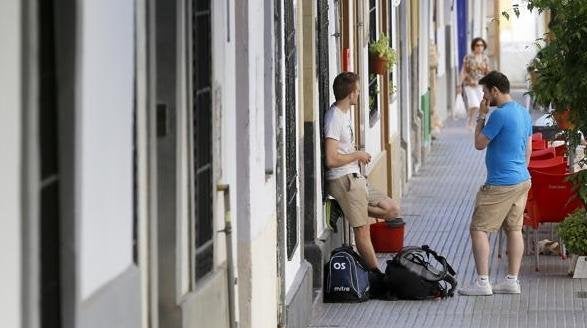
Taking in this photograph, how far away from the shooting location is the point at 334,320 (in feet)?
43.5

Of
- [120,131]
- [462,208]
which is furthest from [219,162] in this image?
[462,208]

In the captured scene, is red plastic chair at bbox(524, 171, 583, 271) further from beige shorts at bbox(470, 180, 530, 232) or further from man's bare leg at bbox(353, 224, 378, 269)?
man's bare leg at bbox(353, 224, 378, 269)

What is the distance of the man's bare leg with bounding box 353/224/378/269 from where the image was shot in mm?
14633

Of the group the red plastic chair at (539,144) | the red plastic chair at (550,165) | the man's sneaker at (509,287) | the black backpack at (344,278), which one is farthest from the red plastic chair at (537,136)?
the black backpack at (344,278)

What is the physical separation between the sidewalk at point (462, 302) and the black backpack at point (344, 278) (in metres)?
0.10

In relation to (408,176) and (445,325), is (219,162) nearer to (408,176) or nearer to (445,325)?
(445,325)

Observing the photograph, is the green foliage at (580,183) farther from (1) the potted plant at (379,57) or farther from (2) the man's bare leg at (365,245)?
(1) the potted plant at (379,57)

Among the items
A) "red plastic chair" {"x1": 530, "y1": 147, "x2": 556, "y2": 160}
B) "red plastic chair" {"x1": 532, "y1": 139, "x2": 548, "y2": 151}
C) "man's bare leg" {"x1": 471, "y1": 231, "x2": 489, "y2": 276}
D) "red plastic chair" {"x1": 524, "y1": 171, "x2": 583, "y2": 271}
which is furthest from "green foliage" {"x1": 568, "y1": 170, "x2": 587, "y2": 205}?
"red plastic chair" {"x1": 532, "y1": 139, "x2": 548, "y2": 151}

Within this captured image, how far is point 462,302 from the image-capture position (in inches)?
553

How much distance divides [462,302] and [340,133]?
1.68 m

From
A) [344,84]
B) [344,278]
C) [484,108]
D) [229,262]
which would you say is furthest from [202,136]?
[484,108]

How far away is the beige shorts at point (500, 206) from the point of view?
13.9 meters

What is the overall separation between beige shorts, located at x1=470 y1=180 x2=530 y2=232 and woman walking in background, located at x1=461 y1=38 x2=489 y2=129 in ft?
56.2

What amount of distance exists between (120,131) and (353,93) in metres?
7.61
